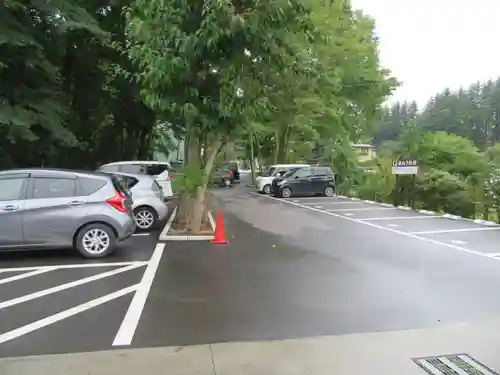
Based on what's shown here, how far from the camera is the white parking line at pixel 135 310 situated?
494 centimetres

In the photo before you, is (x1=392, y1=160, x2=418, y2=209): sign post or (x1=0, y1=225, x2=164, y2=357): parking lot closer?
(x1=0, y1=225, x2=164, y2=357): parking lot

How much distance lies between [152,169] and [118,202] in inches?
275

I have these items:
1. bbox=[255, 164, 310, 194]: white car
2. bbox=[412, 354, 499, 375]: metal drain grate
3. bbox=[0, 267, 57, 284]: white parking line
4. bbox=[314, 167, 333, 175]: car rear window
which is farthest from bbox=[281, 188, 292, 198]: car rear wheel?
bbox=[412, 354, 499, 375]: metal drain grate

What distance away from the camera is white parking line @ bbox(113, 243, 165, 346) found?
16.2ft

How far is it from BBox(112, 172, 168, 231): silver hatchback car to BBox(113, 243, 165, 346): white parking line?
4043 millimetres

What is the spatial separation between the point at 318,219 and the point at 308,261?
7229 millimetres

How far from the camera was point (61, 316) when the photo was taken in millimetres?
5641

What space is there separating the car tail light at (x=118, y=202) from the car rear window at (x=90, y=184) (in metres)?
0.31

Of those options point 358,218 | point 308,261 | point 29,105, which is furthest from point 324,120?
point 308,261

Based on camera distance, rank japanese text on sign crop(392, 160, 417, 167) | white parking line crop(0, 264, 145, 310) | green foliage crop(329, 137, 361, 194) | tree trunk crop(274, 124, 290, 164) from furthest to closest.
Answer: green foliage crop(329, 137, 361, 194), tree trunk crop(274, 124, 290, 164), japanese text on sign crop(392, 160, 417, 167), white parking line crop(0, 264, 145, 310)

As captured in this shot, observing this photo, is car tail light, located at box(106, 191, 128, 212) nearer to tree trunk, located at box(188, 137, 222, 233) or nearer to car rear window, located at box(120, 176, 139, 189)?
tree trunk, located at box(188, 137, 222, 233)

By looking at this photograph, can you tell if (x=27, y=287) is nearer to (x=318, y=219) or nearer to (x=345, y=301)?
(x=345, y=301)

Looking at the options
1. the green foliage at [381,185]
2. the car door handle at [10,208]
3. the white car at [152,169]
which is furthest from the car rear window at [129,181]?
the green foliage at [381,185]

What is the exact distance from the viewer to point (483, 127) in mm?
60906
